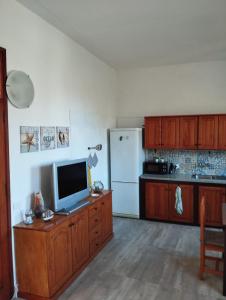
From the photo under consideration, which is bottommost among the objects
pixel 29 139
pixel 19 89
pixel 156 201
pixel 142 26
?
pixel 156 201

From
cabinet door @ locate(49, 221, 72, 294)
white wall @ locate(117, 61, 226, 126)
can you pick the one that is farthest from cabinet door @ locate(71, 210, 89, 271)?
white wall @ locate(117, 61, 226, 126)

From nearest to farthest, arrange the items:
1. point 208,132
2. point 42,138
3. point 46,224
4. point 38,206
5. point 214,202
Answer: point 46,224 → point 38,206 → point 42,138 → point 214,202 → point 208,132

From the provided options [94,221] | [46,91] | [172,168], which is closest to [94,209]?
[94,221]

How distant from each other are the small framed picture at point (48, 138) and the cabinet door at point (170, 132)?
2333 millimetres

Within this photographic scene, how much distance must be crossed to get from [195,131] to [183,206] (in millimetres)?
1360

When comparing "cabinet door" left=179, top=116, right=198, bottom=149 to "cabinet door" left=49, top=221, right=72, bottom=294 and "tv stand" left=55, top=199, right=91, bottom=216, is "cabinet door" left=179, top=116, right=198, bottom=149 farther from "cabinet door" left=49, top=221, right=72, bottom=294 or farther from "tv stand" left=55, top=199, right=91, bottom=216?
"cabinet door" left=49, top=221, right=72, bottom=294

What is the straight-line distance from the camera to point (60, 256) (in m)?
2.74

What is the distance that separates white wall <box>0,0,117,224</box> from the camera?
2.67 meters

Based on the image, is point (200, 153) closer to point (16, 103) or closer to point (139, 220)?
point (139, 220)

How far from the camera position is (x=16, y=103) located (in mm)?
2682

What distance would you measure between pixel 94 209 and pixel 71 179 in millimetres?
545

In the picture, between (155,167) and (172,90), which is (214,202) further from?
(172,90)

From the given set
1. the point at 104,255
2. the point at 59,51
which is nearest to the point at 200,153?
the point at 104,255

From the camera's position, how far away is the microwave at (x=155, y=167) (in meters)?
5.11
